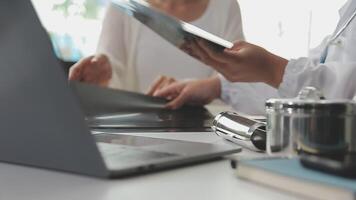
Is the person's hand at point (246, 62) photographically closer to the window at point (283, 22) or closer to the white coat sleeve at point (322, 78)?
the white coat sleeve at point (322, 78)

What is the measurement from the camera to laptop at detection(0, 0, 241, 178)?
0.35 metres

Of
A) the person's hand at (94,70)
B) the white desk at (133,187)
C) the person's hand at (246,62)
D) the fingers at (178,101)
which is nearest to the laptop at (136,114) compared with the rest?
the fingers at (178,101)

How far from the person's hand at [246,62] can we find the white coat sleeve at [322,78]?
3 centimetres

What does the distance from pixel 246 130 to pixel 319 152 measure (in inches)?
7.7

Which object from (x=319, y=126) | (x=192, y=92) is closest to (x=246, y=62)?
(x=192, y=92)

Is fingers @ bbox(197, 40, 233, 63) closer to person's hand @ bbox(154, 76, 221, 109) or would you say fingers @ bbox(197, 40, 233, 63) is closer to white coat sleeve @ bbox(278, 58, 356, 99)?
white coat sleeve @ bbox(278, 58, 356, 99)

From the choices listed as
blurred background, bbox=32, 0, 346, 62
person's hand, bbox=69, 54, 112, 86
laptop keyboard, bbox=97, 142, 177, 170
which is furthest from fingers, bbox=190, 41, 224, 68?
blurred background, bbox=32, 0, 346, 62

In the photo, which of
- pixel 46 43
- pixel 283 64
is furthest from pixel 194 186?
pixel 283 64

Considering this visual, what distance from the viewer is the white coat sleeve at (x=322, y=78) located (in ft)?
2.93

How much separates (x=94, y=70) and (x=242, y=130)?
3.38ft

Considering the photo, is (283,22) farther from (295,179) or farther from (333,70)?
(295,179)

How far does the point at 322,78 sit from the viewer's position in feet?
3.08

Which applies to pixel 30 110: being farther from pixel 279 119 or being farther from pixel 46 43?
pixel 279 119

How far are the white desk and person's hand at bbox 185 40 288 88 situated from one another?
411 millimetres
